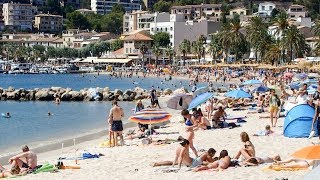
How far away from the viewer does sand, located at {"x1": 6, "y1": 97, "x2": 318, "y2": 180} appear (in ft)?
38.1

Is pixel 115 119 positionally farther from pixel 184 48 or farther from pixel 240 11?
pixel 240 11

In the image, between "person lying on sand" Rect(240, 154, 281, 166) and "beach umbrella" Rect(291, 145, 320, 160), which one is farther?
"person lying on sand" Rect(240, 154, 281, 166)

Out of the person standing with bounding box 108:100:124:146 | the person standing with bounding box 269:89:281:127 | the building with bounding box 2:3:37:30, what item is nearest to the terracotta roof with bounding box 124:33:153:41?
the building with bounding box 2:3:37:30

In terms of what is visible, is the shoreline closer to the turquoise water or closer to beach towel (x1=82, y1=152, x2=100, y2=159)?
the turquoise water

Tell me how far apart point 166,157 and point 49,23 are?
16241 cm

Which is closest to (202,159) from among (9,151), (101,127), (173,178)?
(173,178)

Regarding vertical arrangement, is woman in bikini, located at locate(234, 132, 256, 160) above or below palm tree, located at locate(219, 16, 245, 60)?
below

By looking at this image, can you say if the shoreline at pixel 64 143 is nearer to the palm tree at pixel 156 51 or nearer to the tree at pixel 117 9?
the palm tree at pixel 156 51

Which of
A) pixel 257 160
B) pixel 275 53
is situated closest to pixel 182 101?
pixel 257 160

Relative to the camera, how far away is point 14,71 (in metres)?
108

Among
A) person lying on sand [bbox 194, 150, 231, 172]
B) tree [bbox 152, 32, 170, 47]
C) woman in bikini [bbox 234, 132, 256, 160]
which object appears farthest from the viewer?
tree [bbox 152, 32, 170, 47]

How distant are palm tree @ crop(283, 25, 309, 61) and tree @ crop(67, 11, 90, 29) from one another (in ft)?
321

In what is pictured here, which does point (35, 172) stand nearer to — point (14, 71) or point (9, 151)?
point (9, 151)

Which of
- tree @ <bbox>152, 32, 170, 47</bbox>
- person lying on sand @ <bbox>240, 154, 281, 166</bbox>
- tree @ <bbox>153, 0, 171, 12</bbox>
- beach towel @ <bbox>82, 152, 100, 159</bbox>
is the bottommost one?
beach towel @ <bbox>82, 152, 100, 159</bbox>
